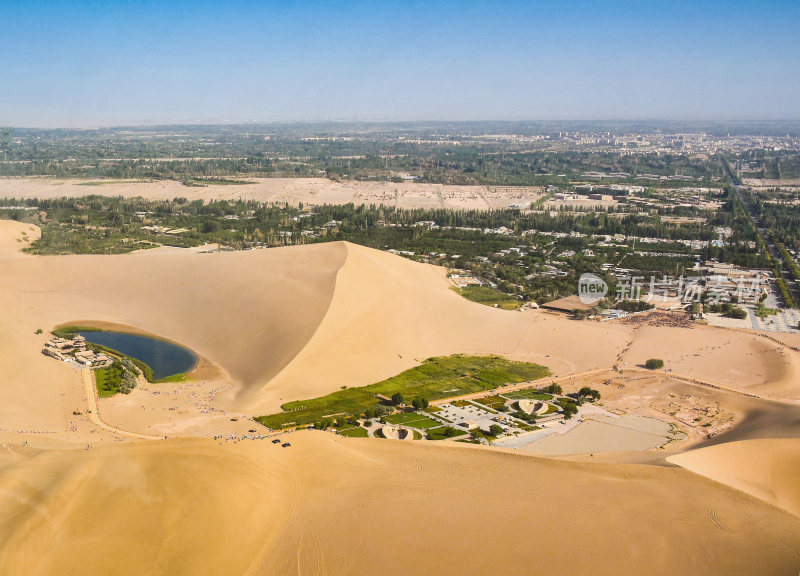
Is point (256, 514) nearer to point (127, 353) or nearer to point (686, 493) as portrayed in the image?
point (686, 493)

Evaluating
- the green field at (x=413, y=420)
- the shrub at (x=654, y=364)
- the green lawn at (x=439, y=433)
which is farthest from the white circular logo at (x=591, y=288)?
the green lawn at (x=439, y=433)

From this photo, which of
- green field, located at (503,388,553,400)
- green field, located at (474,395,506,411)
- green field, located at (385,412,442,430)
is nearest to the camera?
green field, located at (385,412,442,430)

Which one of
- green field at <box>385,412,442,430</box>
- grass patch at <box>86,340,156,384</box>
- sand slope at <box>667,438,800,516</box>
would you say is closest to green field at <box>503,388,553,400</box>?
green field at <box>385,412,442,430</box>

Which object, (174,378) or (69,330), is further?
(69,330)

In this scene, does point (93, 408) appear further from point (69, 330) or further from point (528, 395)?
point (528, 395)

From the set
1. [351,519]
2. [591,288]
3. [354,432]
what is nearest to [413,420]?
[354,432]

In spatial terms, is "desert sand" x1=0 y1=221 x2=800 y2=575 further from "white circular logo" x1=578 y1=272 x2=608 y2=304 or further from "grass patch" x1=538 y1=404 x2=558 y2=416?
"white circular logo" x1=578 y1=272 x2=608 y2=304

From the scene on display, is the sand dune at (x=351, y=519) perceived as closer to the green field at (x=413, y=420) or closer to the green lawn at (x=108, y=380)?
the green field at (x=413, y=420)
